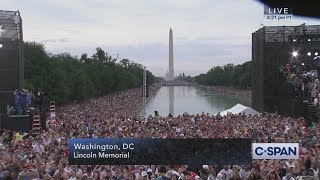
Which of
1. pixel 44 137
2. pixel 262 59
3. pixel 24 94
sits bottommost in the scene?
pixel 44 137

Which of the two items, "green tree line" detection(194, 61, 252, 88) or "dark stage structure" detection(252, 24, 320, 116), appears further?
"green tree line" detection(194, 61, 252, 88)

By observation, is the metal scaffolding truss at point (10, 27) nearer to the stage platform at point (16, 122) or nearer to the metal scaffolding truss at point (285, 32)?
the stage platform at point (16, 122)

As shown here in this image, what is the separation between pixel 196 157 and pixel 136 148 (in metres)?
1.39

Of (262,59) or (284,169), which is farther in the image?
(262,59)

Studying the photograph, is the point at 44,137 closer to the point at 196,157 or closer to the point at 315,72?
the point at 196,157

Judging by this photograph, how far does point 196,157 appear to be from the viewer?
9352 millimetres

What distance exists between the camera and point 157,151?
9.12 m

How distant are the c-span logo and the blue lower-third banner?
9.5 inches

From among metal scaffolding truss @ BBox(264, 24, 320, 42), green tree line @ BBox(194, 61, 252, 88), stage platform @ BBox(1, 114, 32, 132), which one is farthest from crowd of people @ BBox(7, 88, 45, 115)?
green tree line @ BBox(194, 61, 252, 88)

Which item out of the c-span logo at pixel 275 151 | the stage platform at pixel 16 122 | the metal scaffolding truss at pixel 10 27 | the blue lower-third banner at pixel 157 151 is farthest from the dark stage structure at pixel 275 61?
the blue lower-third banner at pixel 157 151

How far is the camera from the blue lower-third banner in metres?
8.47

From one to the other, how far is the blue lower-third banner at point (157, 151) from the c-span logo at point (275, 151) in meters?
0.24

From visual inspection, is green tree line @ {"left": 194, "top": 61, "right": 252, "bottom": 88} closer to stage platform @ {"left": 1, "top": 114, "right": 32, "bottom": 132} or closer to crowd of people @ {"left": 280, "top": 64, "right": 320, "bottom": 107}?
crowd of people @ {"left": 280, "top": 64, "right": 320, "bottom": 107}

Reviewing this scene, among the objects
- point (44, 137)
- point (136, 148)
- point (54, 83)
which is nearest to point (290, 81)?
point (44, 137)
